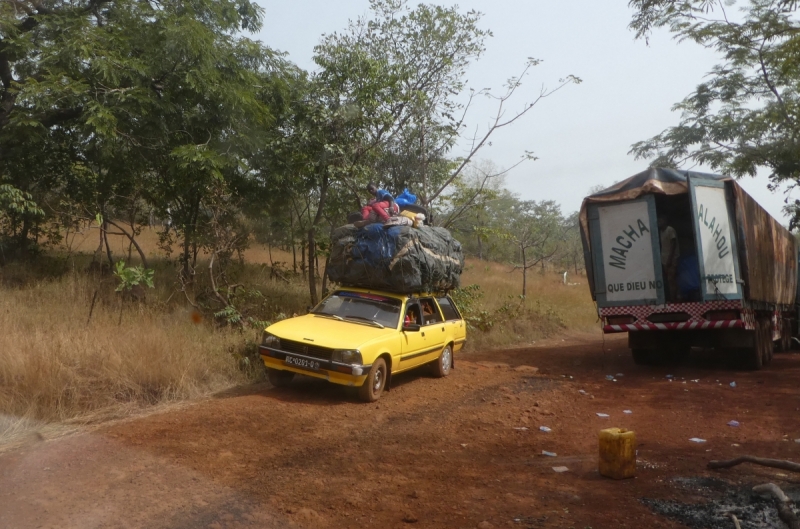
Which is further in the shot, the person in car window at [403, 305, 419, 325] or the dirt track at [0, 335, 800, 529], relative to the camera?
the person in car window at [403, 305, 419, 325]

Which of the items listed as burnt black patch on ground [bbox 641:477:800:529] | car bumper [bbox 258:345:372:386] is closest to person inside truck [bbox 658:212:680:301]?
car bumper [bbox 258:345:372:386]

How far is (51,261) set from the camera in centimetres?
1528

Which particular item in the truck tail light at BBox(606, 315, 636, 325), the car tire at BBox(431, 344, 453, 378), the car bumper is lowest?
the car tire at BBox(431, 344, 453, 378)

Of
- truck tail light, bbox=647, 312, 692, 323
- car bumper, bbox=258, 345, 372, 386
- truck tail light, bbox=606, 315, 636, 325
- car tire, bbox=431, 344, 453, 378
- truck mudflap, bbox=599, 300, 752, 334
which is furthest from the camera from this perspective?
truck tail light, bbox=606, 315, 636, 325

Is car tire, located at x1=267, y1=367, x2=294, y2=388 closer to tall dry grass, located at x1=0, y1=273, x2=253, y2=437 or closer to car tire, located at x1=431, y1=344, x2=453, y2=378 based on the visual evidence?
tall dry grass, located at x1=0, y1=273, x2=253, y2=437

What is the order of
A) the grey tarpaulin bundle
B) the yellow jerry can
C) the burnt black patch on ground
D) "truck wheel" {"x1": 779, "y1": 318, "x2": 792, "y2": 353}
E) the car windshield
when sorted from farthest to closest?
1. "truck wheel" {"x1": 779, "y1": 318, "x2": 792, "y2": 353}
2. the grey tarpaulin bundle
3. the car windshield
4. the yellow jerry can
5. the burnt black patch on ground

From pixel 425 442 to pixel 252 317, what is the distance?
637 centimetres

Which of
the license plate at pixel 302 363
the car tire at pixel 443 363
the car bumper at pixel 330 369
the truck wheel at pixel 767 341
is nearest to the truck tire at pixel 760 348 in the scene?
the truck wheel at pixel 767 341

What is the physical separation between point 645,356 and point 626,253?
250cm

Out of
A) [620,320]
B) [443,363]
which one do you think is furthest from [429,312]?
[620,320]

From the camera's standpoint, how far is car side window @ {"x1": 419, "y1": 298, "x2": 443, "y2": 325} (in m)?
10.7

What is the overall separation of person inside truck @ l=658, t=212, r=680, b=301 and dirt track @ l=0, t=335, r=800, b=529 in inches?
75.2

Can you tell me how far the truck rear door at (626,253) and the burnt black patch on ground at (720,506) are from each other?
20.3ft

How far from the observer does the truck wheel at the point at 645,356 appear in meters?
12.9
